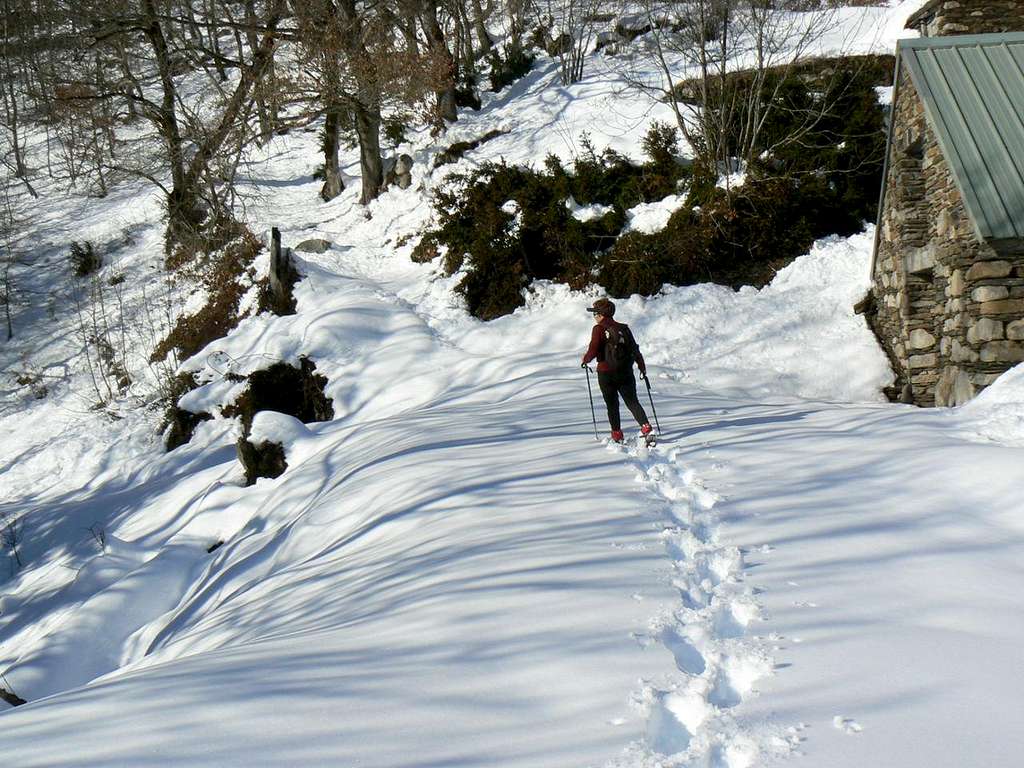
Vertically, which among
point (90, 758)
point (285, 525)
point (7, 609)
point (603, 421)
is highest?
point (90, 758)

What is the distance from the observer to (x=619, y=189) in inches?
619

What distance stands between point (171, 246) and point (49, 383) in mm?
5044

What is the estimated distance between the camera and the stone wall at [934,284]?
26.4ft

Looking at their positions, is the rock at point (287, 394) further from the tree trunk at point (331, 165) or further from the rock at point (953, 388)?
the tree trunk at point (331, 165)

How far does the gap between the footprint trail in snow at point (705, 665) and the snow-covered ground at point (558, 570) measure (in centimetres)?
2

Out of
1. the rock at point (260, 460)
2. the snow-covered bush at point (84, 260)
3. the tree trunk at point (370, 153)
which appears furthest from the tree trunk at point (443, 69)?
the rock at point (260, 460)

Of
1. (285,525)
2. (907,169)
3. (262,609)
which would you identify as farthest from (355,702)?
(907,169)

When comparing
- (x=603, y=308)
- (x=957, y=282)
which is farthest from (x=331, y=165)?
(x=957, y=282)

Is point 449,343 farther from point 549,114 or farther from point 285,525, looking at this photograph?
point 549,114

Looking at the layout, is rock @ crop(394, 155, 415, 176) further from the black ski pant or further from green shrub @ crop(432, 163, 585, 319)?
the black ski pant

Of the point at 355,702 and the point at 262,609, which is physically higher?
the point at 355,702

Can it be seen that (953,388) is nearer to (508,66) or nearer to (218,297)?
(218,297)

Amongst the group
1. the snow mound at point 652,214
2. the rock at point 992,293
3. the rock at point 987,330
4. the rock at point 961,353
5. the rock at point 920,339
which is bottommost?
the rock at point 920,339

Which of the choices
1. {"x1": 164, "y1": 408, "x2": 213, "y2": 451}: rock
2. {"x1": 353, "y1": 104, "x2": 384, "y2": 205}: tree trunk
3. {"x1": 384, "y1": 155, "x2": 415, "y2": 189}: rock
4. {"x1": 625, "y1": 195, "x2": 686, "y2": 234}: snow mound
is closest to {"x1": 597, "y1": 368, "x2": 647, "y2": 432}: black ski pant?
{"x1": 625, "y1": 195, "x2": 686, "y2": 234}: snow mound
